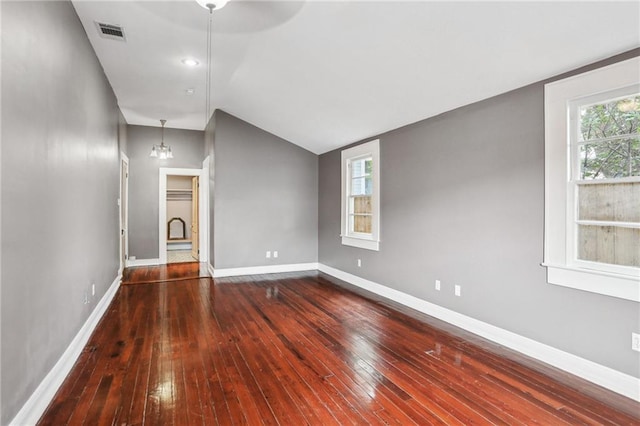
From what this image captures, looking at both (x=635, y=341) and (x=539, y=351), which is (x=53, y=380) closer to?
(x=539, y=351)

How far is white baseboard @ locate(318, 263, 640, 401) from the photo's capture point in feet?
7.72

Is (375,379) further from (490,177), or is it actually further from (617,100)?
(617,100)

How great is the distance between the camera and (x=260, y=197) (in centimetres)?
636

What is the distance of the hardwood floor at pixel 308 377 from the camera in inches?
82.2

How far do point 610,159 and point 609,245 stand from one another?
2.13ft

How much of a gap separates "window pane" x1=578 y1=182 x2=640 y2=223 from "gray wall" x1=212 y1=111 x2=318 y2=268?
473 centimetres

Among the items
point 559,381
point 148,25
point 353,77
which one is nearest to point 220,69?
point 148,25

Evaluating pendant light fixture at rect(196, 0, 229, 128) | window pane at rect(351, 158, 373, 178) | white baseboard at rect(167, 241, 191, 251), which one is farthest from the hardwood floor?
white baseboard at rect(167, 241, 191, 251)

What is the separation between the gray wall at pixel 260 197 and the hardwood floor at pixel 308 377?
2.25m

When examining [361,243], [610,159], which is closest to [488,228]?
[610,159]

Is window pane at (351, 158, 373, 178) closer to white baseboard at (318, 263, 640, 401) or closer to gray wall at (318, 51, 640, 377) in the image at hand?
gray wall at (318, 51, 640, 377)

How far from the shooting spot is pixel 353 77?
12.2ft

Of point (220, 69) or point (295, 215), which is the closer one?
point (220, 69)

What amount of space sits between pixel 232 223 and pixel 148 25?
140 inches
